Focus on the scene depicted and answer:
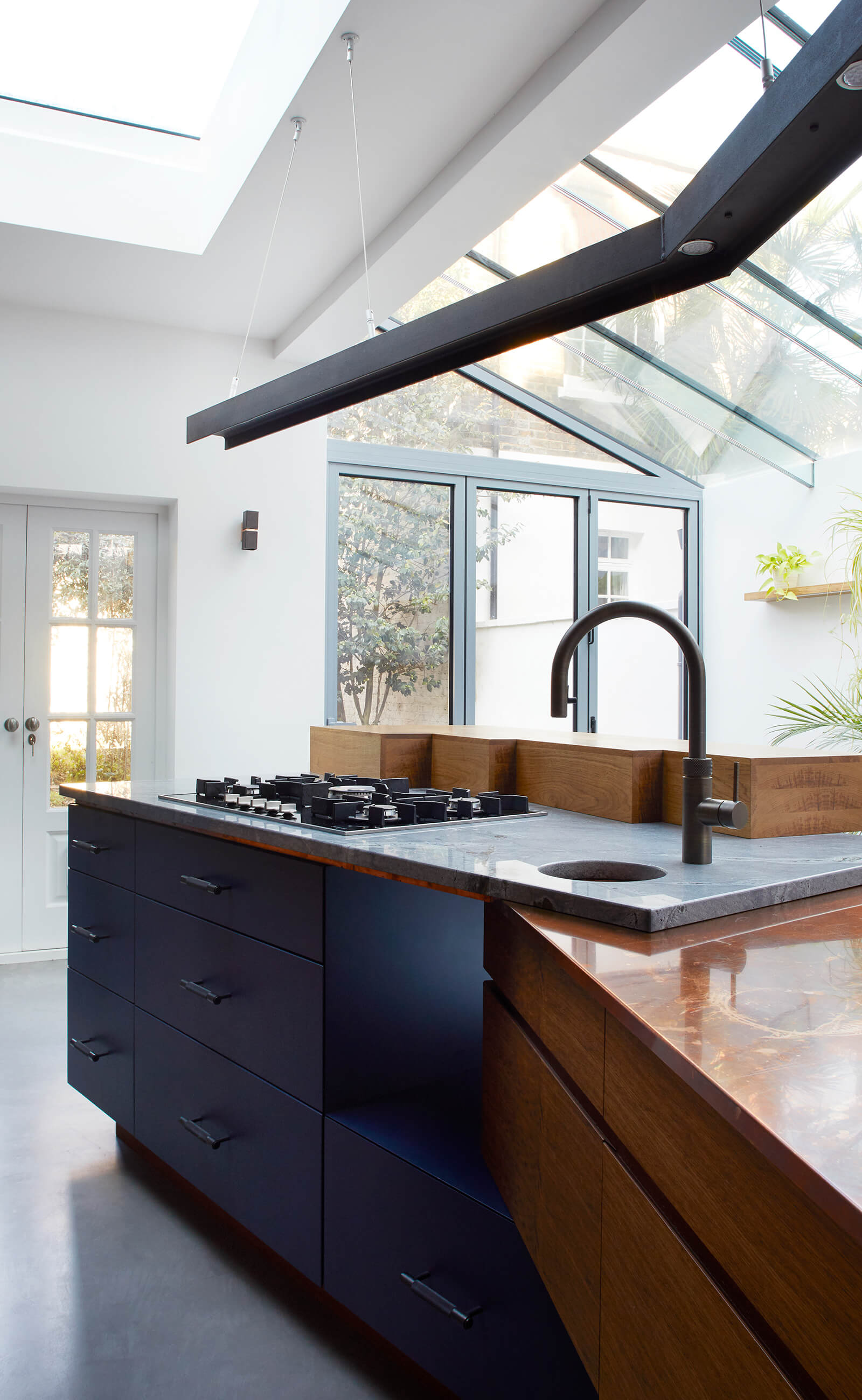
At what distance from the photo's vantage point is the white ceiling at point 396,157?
239 centimetres

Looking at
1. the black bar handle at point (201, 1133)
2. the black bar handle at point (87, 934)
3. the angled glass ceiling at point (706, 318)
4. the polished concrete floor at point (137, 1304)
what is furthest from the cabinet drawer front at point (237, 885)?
the angled glass ceiling at point (706, 318)

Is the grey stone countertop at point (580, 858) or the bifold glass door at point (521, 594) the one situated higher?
the bifold glass door at point (521, 594)

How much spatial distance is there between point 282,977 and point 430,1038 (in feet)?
0.96

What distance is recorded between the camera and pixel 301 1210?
5.54 ft

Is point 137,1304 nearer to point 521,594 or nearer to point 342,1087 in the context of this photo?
point 342,1087

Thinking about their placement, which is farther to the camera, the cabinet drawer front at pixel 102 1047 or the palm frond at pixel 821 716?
the palm frond at pixel 821 716

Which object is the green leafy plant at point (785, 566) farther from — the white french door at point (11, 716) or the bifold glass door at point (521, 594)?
the white french door at point (11, 716)

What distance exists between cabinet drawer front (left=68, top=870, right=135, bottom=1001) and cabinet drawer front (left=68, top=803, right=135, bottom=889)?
26 millimetres

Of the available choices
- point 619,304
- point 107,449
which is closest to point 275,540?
point 107,449

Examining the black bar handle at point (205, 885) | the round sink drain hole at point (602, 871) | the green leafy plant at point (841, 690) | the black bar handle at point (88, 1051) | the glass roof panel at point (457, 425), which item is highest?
the glass roof panel at point (457, 425)

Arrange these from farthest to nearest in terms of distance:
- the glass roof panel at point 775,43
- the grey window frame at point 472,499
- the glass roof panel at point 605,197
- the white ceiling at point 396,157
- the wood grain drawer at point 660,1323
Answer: the grey window frame at point 472,499 → the glass roof panel at point 605,197 → the glass roof panel at point 775,43 → the white ceiling at point 396,157 → the wood grain drawer at point 660,1323

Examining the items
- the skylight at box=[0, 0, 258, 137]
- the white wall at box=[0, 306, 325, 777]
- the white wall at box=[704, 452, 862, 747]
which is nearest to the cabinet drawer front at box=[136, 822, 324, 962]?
the white wall at box=[0, 306, 325, 777]

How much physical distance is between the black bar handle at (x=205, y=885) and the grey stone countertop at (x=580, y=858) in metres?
0.10

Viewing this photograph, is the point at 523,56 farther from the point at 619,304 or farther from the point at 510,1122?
the point at 510,1122
